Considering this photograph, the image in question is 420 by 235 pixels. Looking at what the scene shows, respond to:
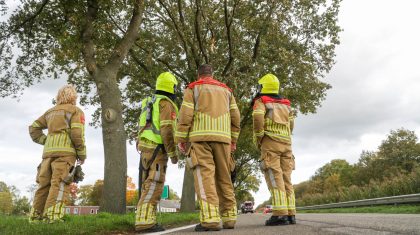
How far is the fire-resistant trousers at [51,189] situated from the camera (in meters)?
6.37

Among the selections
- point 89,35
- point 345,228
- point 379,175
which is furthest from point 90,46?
point 379,175

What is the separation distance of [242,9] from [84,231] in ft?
48.6

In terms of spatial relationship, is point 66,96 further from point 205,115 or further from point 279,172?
point 279,172

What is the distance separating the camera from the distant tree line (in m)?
17.1

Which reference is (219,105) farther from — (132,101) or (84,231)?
(132,101)

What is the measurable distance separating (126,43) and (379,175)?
6056cm

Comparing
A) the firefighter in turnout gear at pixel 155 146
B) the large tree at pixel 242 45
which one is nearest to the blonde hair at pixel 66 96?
the firefighter in turnout gear at pixel 155 146

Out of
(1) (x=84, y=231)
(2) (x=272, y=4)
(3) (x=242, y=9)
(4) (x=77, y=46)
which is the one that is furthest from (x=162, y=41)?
(1) (x=84, y=231)

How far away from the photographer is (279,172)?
261 inches

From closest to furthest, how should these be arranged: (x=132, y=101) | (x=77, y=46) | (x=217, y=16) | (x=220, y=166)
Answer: (x=220, y=166) < (x=77, y=46) < (x=217, y=16) < (x=132, y=101)

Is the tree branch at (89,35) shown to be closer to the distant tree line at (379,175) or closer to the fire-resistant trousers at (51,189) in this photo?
the fire-resistant trousers at (51,189)

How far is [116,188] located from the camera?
33.2 ft

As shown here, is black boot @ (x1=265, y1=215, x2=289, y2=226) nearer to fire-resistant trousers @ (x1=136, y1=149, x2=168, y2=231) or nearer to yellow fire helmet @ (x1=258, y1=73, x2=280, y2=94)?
fire-resistant trousers @ (x1=136, y1=149, x2=168, y2=231)

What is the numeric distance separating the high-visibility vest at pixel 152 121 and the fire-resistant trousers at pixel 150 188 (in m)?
0.22
